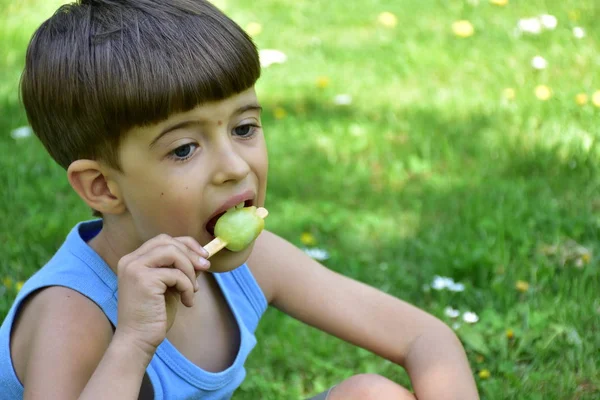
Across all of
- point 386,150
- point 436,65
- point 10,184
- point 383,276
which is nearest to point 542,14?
point 436,65

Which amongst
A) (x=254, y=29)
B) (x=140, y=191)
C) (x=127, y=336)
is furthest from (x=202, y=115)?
(x=254, y=29)

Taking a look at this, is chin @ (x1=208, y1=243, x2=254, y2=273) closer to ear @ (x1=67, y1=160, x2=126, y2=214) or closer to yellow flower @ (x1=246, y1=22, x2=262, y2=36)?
ear @ (x1=67, y1=160, x2=126, y2=214)

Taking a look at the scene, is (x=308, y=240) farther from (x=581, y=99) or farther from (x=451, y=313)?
(x=581, y=99)

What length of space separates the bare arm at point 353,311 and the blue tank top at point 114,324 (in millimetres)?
153

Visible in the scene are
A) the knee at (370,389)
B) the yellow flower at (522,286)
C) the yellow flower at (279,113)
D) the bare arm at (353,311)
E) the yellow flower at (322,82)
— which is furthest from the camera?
the yellow flower at (322,82)

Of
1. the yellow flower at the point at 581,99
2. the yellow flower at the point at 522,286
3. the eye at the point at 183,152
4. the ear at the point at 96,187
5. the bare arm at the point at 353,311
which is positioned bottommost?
the yellow flower at the point at 581,99

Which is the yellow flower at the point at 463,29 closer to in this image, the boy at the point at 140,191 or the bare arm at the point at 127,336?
the boy at the point at 140,191

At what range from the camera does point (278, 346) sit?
251cm

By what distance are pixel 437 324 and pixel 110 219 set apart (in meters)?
0.74

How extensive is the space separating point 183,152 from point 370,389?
0.62 m

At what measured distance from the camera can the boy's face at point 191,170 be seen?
1.69 metres

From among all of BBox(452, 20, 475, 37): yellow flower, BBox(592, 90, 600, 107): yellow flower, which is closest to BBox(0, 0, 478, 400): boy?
BBox(592, 90, 600, 107): yellow flower

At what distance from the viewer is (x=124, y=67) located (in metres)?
1.70

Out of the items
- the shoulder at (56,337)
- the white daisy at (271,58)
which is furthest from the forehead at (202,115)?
the white daisy at (271,58)
